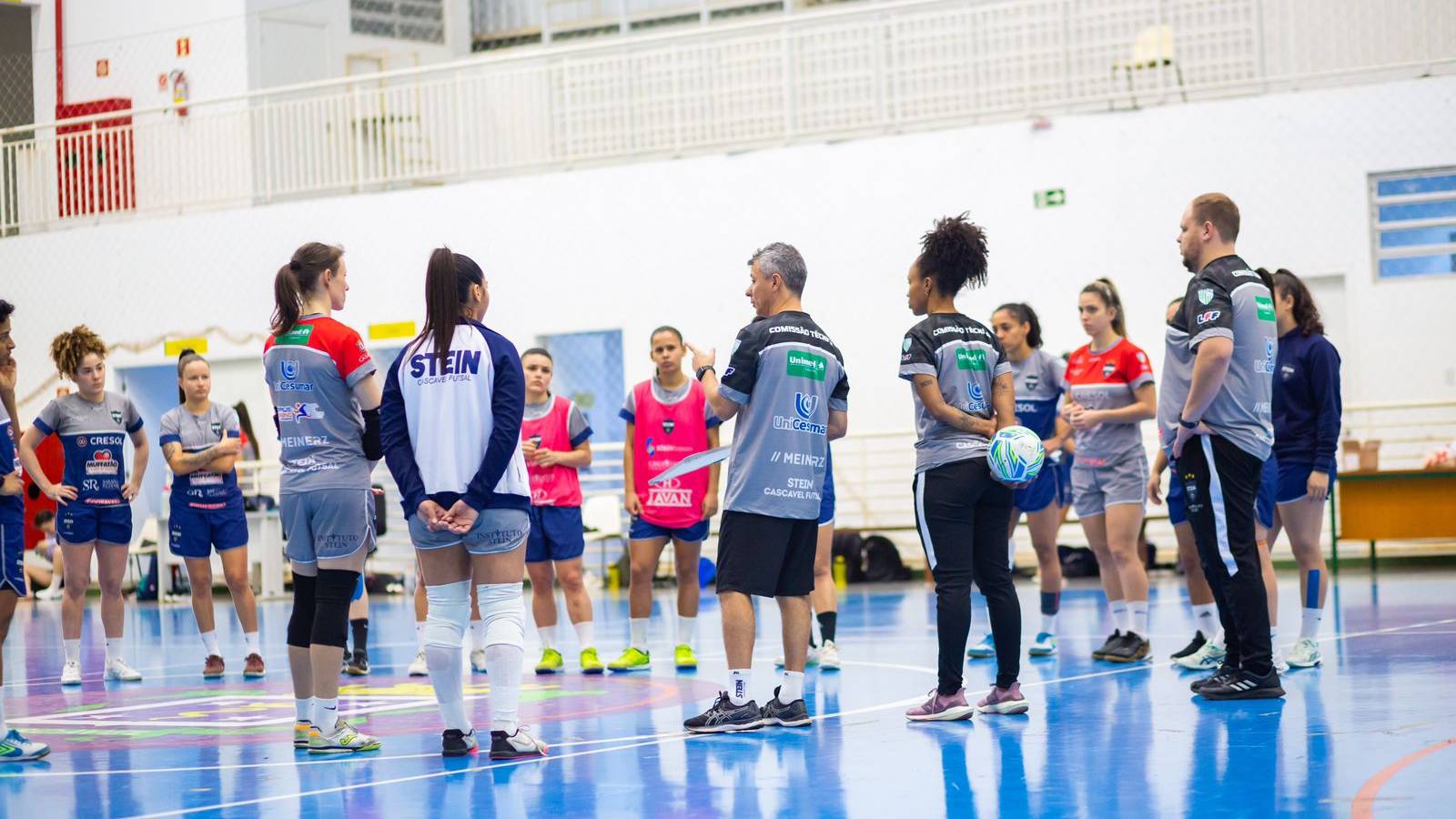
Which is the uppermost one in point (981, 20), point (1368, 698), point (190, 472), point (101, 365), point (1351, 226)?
point (981, 20)

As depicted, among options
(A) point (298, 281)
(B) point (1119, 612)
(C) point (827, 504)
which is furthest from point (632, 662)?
(A) point (298, 281)

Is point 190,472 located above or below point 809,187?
below

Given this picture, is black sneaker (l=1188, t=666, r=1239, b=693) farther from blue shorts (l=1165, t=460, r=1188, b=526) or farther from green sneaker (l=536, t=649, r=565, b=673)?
green sneaker (l=536, t=649, r=565, b=673)

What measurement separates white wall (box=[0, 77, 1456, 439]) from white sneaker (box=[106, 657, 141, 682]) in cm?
872

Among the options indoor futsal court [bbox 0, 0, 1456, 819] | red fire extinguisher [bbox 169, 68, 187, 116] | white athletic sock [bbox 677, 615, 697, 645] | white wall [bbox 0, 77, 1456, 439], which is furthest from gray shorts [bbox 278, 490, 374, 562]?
red fire extinguisher [bbox 169, 68, 187, 116]

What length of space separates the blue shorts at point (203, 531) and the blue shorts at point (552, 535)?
182 cm

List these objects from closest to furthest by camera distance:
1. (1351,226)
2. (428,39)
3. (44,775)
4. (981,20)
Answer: (44,775) < (1351,226) < (981,20) < (428,39)

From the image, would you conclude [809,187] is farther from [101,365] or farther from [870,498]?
[101,365]

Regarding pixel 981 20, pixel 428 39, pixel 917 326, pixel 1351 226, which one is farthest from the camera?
pixel 428 39

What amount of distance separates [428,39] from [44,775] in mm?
17008

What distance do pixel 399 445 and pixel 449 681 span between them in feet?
2.82

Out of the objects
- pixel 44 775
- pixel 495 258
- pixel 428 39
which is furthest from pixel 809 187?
pixel 44 775

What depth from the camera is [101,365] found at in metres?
9.02

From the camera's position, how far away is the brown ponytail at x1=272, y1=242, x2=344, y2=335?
19.3 feet
